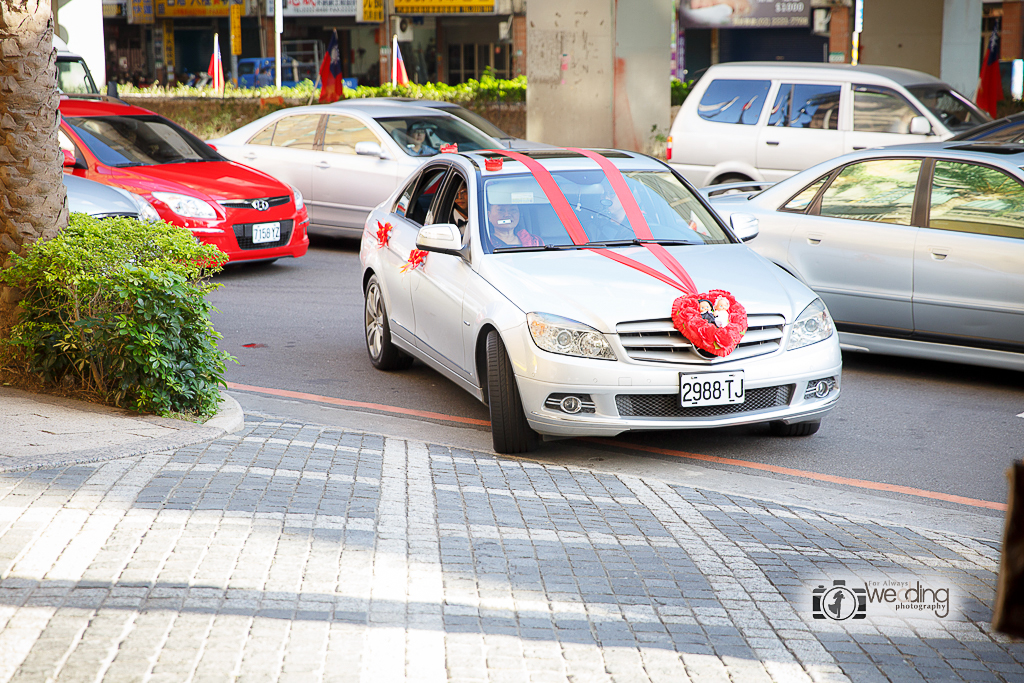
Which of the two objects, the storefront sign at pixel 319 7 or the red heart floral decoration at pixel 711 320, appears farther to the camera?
the storefront sign at pixel 319 7

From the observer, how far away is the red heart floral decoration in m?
5.56

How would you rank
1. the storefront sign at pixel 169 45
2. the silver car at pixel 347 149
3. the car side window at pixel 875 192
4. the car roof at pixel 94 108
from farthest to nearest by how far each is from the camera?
1. the storefront sign at pixel 169 45
2. the silver car at pixel 347 149
3. the car roof at pixel 94 108
4. the car side window at pixel 875 192

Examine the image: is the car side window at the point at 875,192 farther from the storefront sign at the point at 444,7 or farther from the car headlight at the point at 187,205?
the storefront sign at the point at 444,7

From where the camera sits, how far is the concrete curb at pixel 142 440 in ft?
16.0

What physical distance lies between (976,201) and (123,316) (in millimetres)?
5384

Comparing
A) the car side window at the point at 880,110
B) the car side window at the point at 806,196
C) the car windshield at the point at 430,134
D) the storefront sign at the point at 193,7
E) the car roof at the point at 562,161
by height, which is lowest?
the car side window at the point at 806,196

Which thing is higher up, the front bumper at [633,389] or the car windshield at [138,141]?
the car windshield at [138,141]

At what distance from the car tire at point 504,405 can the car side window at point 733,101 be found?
8505 mm

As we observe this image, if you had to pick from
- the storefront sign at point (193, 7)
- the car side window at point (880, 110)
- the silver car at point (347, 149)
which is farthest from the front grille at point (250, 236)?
the storefront sign at point (193, 7)

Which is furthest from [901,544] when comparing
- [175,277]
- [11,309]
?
[11,309]

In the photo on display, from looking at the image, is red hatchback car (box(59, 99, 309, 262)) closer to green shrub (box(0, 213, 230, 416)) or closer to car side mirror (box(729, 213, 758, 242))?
green shrub (box(0, 213, 230, 416))

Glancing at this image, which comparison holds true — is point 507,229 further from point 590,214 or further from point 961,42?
point 961,42

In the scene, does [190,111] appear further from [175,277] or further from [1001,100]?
[175,277]

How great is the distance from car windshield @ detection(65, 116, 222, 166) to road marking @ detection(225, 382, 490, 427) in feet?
17.4
